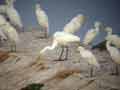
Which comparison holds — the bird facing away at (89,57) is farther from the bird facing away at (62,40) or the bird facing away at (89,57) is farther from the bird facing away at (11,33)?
the bird facing away at (11,33)

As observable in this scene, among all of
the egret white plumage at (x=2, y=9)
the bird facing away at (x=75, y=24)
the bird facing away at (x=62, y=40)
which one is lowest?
the bird facing away at (x=62, y=40)

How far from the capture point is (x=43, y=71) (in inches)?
126

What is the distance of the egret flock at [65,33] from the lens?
9.99ft

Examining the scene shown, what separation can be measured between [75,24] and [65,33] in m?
0.19

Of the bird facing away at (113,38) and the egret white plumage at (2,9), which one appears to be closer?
the bird facing away at (113,38)

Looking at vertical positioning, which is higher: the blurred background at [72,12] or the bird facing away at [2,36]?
the blurred background at [72,12]

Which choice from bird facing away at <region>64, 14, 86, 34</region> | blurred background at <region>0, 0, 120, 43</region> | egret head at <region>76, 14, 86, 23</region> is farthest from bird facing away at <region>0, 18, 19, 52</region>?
egret head at <region>76, 14, 86, 23</region>

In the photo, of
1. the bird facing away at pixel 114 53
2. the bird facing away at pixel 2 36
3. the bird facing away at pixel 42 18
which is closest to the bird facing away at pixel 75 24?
the bird facing away at pixel 42 18

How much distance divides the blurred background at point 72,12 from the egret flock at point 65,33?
5cm

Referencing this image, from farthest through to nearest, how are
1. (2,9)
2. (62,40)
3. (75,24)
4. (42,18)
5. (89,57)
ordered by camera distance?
1. (2,9)
2. (42,18)
3. (75,24)
4. (62,40)
5. (89,57)

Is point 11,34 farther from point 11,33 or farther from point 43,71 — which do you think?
point 43,71

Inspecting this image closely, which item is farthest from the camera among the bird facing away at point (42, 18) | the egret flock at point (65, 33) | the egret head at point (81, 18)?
the bird facing away at point (42, 18)

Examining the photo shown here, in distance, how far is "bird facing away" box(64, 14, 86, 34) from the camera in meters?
3.28

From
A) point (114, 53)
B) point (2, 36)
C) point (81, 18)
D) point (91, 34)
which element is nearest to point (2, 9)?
point (2, 36)
